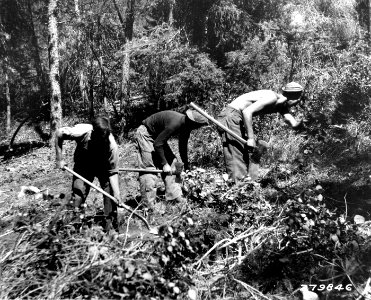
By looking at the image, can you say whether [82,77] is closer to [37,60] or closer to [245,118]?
[37,60]

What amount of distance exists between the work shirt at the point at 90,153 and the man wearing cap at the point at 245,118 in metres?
1.24

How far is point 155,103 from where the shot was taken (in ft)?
37.0

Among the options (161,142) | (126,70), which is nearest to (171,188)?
(161,142)

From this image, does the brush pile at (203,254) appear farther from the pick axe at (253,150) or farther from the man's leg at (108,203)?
the man's leg at (108,203)

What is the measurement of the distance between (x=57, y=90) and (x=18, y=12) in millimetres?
9480

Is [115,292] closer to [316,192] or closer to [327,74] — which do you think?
[316,192]

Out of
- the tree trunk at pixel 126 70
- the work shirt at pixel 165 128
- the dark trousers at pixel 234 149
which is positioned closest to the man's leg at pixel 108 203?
the work shirt at pixel 165 128

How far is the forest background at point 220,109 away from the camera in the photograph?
3.03m

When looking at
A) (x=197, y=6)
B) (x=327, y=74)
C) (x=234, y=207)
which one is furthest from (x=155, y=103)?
(x=234, y=207)

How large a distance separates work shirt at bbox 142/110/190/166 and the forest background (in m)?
0.63

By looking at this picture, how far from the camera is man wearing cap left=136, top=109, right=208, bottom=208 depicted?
4648mm

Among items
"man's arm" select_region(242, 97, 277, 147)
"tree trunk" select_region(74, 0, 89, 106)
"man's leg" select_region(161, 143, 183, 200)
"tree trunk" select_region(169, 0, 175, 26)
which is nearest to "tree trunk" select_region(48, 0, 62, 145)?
"tree trunk" select_region(74, 0, 89, 106)

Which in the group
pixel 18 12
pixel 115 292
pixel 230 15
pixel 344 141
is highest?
pixel 18 12

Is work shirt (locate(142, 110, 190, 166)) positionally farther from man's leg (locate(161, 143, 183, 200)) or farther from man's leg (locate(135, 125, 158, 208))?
man's leg (locate(161, 143, 183, 200))
